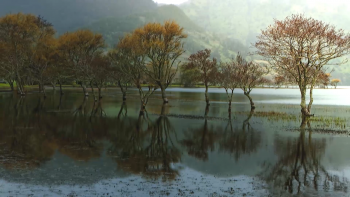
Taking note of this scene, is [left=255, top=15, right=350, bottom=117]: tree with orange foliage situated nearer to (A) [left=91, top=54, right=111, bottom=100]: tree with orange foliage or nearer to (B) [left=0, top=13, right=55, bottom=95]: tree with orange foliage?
(A) [left=91, top=54, right=111, bottom=100]: tree with orange foliage

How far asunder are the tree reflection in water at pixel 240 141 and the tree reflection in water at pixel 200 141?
90cm

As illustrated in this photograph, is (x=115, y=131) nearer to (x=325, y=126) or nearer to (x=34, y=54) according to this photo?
(x=325, y=126)

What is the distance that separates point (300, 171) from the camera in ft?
52.4

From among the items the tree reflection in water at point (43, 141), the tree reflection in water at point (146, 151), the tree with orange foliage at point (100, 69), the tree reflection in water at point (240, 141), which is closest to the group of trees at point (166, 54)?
the tree with orange foliage at point (100, 69)

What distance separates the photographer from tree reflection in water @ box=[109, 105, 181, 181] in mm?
15463

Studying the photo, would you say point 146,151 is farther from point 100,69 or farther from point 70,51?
point 70,51

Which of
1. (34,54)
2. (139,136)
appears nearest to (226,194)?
(139,136)

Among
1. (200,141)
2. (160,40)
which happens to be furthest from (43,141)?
(160,40)

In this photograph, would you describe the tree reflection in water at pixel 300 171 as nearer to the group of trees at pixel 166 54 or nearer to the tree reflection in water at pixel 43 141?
the tree reflection in water at pixel 43 141

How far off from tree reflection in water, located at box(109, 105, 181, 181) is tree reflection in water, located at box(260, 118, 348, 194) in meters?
5.07

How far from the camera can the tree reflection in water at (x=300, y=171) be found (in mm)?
13609

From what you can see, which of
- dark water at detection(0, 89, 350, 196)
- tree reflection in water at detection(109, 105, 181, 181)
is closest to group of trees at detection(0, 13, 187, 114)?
tree reflection in water at detection(109, 105, 181, 181)

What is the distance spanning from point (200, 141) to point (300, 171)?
29.9 ft

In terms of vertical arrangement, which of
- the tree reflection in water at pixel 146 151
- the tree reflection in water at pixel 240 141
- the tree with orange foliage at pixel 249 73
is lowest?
the tree reflection in water at pixel 146 151
